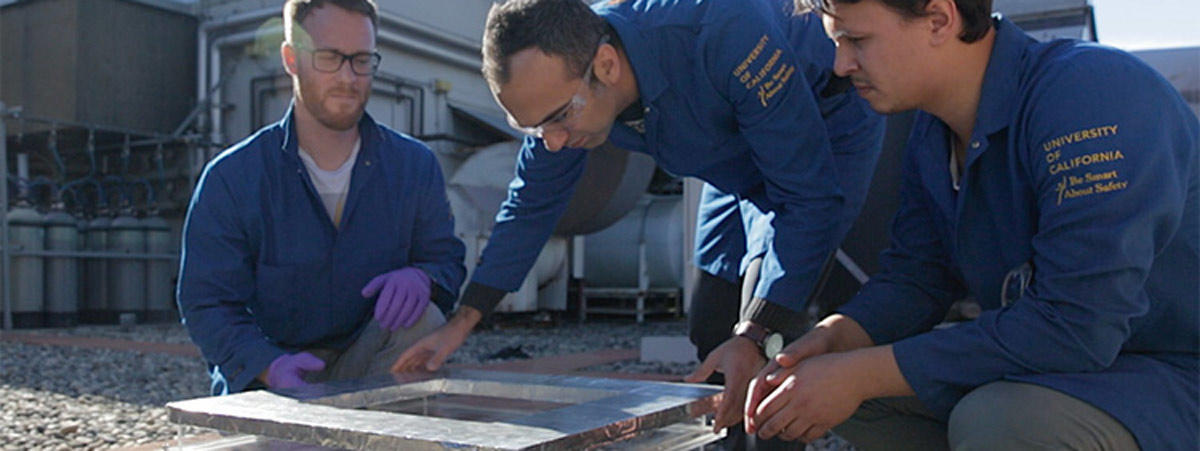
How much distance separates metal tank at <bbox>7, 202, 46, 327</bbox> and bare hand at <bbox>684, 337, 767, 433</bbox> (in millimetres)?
7438

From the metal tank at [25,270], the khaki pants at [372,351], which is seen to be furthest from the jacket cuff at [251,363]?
the metal tank at [25,270]

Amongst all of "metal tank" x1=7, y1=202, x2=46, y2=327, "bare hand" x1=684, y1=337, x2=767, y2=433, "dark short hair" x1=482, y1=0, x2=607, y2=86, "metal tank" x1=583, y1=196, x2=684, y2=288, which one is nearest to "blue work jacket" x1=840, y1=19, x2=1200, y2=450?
"bare hand" x1=684, y1=337, x2=767, y2=433

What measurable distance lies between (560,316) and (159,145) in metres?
3.66

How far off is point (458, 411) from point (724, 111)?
2.31 ft

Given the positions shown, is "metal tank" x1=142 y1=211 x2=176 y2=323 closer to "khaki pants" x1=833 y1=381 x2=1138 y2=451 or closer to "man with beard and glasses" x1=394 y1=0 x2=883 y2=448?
"man with beard and glasses" x1=394 y1=0 x2=883 y2=448

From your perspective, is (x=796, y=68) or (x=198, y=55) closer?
(x=796, y=68)

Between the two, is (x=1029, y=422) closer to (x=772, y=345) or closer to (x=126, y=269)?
(x=772, y=345)

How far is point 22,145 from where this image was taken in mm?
8867

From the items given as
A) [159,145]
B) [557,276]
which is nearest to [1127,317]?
[557,276]

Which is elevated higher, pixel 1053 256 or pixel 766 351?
pixel 1053 256

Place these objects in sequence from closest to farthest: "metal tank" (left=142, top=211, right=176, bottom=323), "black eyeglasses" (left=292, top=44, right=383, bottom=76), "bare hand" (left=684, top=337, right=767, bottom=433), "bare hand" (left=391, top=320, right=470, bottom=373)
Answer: "bare hand" (left=684, top=337, right=767, bottom=433) → "bare hand" (left=391, top=320, right=470, bottom=373) → "black eyeglasses" (left=292, top=44, right=383, bottom=76) → "metal tank" (left=142, top=211, right=176, bottom=323)

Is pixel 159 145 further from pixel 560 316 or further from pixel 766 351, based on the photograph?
pixel 766 351

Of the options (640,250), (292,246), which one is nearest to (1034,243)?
(292,246)

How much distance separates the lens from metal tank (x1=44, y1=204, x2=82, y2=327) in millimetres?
7746
